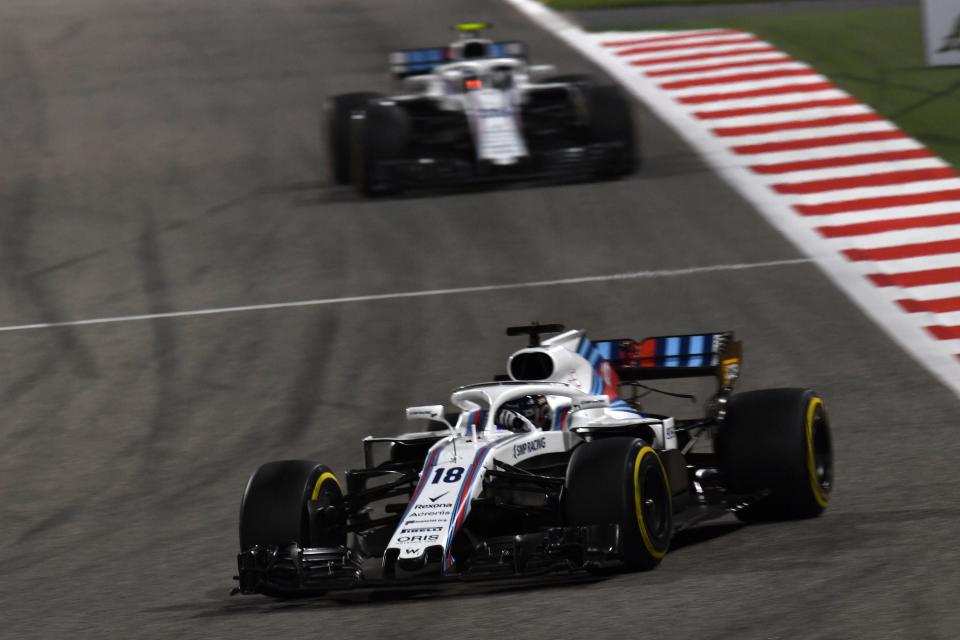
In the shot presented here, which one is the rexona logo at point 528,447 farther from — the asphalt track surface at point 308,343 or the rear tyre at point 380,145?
the rear tyre at point 380,145

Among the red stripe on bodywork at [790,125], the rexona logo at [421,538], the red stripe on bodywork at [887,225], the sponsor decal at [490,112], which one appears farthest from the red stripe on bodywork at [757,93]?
the rexona logo at [421,538]

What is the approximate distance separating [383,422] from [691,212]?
6.11m

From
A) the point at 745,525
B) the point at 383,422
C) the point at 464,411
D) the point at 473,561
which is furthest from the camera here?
the point at 383,422

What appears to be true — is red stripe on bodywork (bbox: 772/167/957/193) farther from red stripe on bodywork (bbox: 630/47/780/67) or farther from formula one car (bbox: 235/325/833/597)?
formula one car (bbox: 235/325/833/597)

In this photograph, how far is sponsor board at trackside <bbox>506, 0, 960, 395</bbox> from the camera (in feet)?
47.4

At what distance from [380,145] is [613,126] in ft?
8.21

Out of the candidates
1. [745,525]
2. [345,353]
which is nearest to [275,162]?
[345,353]

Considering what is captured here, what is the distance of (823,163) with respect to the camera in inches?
715

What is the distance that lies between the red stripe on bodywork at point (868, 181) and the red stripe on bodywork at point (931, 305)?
3396 millimetres

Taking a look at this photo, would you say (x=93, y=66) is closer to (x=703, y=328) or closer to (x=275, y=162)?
(x=275, y=162)

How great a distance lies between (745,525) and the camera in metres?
9.27

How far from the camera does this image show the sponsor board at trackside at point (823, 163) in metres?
14.5

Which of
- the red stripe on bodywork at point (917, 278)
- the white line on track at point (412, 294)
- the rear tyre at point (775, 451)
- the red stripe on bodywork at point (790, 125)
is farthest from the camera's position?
the red stripe on bodywork at point (790, 125)

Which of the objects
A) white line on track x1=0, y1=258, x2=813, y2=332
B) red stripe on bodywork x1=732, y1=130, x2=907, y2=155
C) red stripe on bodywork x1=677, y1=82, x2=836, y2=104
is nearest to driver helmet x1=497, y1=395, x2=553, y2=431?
white line on track x1=0, y1=258, x2=813, y2=332
